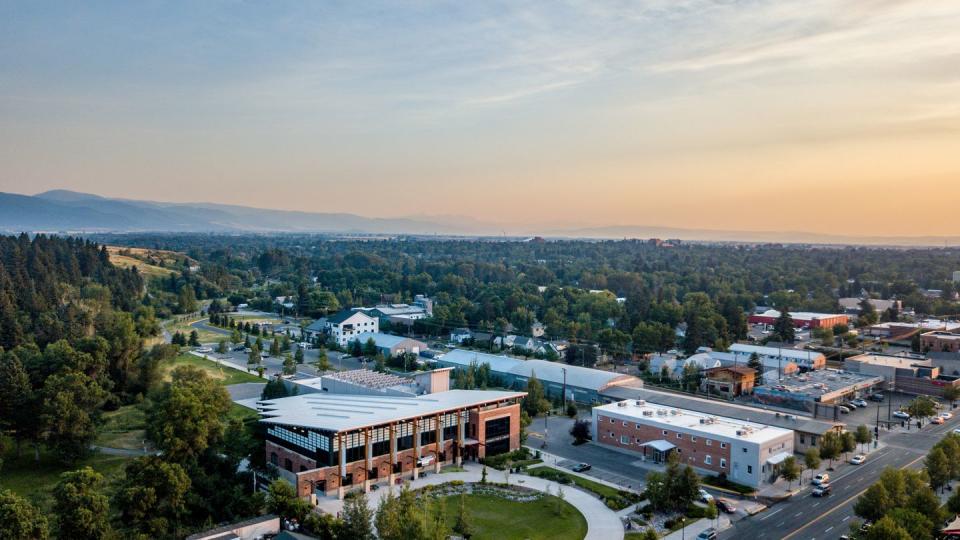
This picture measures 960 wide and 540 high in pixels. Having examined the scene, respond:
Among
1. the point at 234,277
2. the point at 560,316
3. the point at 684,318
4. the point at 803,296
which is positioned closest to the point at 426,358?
the point at 560,316

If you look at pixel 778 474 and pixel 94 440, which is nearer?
pixel 778 474

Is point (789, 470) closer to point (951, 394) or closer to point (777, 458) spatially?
point (777, 458)

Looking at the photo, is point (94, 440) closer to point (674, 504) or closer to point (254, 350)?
point (254, 350)

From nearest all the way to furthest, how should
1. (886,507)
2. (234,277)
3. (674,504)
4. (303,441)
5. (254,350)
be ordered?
(886,507) → (674,504) → (303,441) → (254,350) → (234,277)

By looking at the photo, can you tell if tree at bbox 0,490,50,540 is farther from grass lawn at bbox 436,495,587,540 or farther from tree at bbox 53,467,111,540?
grass lawn at bbox 436,495,587,540

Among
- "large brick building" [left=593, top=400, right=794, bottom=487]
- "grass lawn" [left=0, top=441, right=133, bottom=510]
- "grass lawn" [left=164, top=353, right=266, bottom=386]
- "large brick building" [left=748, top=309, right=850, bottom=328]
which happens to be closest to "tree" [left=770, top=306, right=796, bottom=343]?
"large brick building" [left=748, top=309, right=850, bottom=328]

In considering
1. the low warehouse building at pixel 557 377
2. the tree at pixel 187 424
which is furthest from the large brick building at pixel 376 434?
the low warehouse building at pixel 557 377
